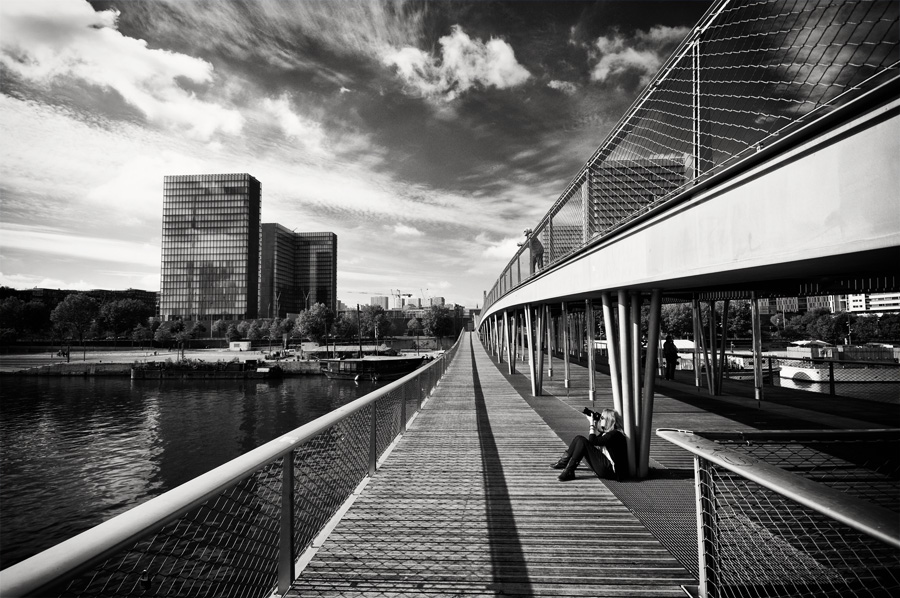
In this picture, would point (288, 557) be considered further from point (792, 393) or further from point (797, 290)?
point (792, 393)

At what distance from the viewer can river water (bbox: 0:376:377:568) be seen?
16.8m

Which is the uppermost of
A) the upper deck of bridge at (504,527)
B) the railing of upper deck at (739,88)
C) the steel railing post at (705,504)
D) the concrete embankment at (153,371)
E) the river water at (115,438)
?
the railing of upper deck at (739,88)

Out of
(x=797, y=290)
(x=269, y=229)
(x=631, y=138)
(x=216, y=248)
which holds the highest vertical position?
(x=269, y=229)

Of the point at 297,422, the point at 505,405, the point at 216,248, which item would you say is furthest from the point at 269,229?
the point at 505,405

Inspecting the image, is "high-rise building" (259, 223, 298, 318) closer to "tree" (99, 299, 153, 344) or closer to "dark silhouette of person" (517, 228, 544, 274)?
"tree" (99, 299, 153, 344)

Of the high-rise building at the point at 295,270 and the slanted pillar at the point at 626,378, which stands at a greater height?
the high-rise building at the point at 295,270

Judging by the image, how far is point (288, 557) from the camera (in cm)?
300

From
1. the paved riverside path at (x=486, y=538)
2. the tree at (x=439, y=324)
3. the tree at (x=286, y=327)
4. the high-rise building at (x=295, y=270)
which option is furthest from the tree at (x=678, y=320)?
the high-rise building at (x=295, y=270)

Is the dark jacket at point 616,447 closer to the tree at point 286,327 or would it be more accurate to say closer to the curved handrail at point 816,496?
the curved handrail at point 816,496

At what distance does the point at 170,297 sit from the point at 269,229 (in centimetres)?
5384

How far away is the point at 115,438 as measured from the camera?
27891 mm

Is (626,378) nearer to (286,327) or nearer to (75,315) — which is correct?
(286,327)

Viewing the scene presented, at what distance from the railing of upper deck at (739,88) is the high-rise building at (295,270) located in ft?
516

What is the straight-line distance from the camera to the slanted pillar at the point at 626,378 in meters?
5.55
